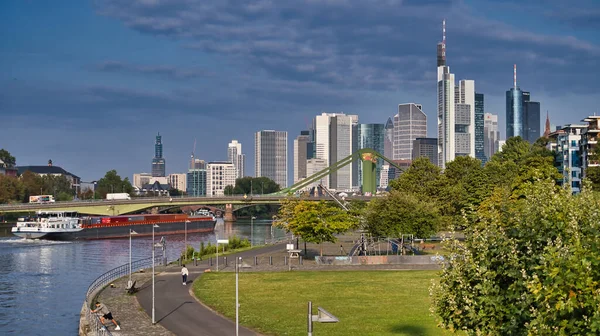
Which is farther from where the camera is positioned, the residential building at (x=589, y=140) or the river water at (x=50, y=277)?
the residential building at (x=589, y=140)

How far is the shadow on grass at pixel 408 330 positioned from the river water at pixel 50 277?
22078 mm

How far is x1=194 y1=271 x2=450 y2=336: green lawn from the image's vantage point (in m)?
40.4

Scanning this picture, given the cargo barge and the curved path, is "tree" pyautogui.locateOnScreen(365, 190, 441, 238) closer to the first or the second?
the curved path

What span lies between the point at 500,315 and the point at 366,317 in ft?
74.9

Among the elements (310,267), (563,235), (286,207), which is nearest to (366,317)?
(563,235)

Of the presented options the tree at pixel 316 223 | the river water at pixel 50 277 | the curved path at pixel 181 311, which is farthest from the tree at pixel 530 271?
the tree at pixel 316 223

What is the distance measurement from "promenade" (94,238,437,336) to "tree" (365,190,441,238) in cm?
1308

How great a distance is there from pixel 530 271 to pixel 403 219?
6693cm

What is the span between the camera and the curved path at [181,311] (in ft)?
133

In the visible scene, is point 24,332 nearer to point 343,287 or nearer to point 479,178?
point 343,287

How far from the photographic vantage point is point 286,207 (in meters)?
101

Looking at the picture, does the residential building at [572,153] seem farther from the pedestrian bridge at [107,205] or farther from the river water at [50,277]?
the river water at [50,277]

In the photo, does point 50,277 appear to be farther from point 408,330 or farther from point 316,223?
point 408,330

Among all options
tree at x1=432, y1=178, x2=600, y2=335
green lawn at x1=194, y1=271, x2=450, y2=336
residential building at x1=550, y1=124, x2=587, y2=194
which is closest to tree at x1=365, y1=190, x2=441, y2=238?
green lawn at x1=194, y1=271, x2=450, y2=336
